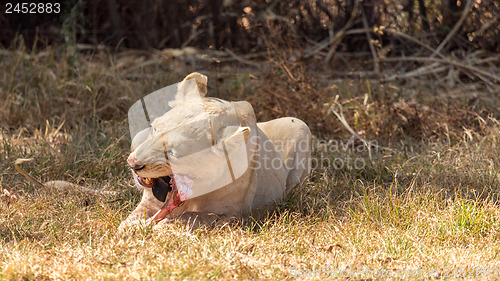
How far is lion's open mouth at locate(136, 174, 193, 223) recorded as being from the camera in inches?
103

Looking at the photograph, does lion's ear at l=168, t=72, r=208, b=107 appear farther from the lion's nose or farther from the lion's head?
the lion's nose

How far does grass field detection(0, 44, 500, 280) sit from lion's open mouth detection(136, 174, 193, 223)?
0.11 m

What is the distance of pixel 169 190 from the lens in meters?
2.75

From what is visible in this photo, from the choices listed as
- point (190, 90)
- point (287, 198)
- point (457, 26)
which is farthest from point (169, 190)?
point (457, 26)

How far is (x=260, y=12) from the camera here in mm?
6566

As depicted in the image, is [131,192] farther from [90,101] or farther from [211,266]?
[90,101]

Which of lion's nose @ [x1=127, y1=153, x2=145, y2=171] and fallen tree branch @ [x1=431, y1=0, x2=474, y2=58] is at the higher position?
fallen tree branch @ [x1=431, y1=0, x2=474, y2=58]

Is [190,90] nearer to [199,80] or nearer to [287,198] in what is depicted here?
[199,80]

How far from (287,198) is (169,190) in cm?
82

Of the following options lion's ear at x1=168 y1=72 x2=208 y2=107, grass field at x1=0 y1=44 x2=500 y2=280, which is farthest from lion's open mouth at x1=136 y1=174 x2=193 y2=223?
lion's ear at x1=168 y1=72 x2=208 y2=107

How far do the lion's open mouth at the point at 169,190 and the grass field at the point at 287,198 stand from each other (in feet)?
0.35

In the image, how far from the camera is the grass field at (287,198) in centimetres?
255

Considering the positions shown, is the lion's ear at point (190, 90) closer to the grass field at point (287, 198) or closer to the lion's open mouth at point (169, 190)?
the lion's open mouth at point (169, 190)

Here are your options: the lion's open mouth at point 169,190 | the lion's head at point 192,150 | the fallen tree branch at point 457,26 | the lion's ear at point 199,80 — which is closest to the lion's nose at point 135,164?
the lion's head at point 192,150
